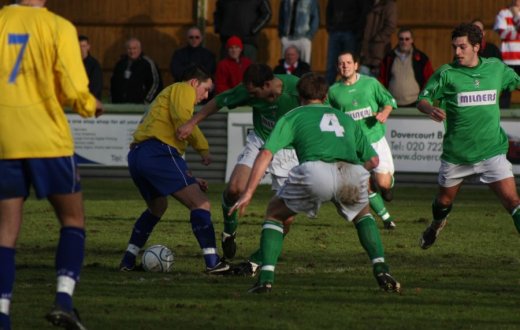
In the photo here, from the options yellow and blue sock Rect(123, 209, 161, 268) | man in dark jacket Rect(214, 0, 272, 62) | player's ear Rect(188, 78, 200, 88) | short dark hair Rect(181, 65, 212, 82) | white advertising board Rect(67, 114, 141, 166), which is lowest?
white advertising board Rect(67, 114, 141, 166)

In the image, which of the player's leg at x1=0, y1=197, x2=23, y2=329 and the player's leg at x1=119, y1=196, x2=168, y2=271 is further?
the player's leg at x1=119, y1=196, x2=168, y2=271

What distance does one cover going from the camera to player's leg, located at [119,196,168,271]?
12344 millimetres

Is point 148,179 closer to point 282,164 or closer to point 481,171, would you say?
point 282,164

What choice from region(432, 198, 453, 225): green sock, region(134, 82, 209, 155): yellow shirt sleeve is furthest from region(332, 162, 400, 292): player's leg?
region(432, 198, 453, 225): green sock

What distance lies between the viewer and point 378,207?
1655 cm

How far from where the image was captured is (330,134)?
10.3 metres

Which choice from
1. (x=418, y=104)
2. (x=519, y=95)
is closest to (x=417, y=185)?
(x=519, y=95)

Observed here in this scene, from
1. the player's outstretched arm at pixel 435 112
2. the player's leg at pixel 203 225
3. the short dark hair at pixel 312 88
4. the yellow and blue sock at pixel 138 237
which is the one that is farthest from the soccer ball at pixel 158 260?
the player's outstretched arm at pixel 435 112

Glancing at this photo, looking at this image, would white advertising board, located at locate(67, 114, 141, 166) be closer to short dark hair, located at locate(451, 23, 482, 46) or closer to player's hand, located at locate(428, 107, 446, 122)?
short dark hair, located at locate(451, 23, 482, 46)

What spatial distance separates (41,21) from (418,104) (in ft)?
17.5

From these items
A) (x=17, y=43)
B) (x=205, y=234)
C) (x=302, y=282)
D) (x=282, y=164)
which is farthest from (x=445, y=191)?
(x=17, y=43)

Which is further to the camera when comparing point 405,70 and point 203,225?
point 405,70

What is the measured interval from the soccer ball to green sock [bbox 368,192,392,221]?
472 centimetres

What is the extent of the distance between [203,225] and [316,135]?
2071mm
